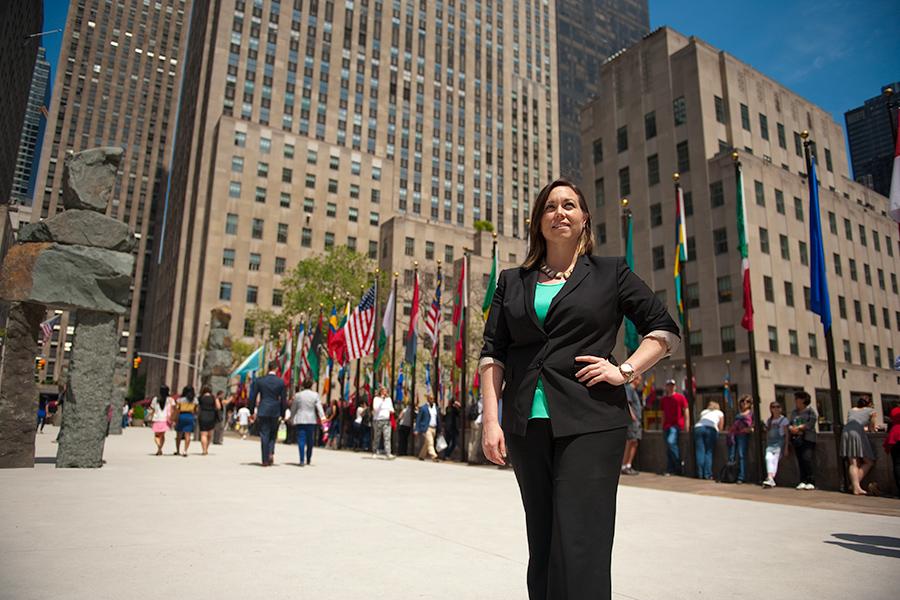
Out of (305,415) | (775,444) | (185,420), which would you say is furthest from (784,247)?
(185,420)

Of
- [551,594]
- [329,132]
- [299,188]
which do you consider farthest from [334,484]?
[329,132]

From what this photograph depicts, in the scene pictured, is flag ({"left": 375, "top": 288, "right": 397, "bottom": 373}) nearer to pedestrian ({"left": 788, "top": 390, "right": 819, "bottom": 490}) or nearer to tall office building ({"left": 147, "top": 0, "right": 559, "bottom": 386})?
pedestrian ({"left": 788, "top": 390, "right": 819, "bottom": 490})

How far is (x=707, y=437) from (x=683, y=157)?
35341 millimetres

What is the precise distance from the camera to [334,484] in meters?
10.5

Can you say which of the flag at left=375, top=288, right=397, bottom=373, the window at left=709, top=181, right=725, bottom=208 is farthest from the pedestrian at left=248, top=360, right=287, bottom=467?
the window at left=709, top=181, right=725, bottom=208

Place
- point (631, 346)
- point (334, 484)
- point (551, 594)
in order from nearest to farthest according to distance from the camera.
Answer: point (551, 594) → point (334, 484) → point (631, 346)

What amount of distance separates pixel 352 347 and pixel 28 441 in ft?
48.9

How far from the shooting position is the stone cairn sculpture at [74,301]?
35.2 feet

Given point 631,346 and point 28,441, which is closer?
→ point 28,441

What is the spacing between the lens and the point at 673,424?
14781mm

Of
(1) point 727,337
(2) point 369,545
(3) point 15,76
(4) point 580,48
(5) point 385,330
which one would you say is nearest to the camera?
(2) point 369,545

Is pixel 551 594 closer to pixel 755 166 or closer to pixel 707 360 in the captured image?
pixel 707 360

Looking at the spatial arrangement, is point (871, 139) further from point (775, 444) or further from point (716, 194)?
point (716, 194)

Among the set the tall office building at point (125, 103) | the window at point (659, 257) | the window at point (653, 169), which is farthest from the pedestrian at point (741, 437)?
the tall office building at point (125, 103)
